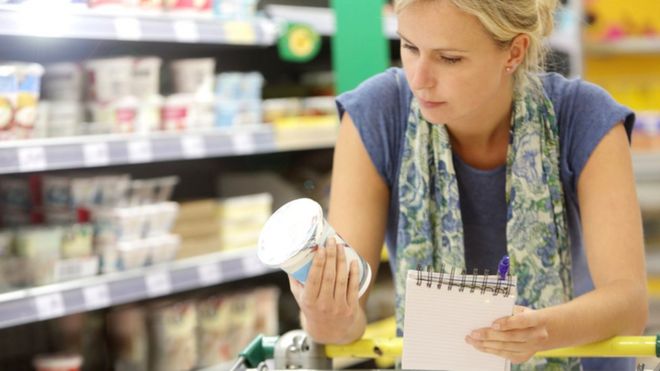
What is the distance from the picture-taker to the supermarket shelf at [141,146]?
112 inches

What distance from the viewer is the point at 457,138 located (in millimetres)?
1843

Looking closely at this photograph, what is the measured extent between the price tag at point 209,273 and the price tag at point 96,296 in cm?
42

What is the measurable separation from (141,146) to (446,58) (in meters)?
1.82

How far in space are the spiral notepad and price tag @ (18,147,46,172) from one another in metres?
1.68

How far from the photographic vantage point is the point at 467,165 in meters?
1.84

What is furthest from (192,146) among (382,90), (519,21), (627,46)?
(627,46)

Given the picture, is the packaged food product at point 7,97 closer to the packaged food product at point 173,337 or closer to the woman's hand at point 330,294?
the packaged food product at point 173,337

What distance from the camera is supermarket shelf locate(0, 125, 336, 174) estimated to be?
2838 mm

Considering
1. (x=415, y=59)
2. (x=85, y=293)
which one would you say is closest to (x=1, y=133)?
(x=85, y=293)

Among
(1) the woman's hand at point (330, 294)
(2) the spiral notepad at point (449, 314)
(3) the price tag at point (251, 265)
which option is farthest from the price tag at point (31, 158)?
(2) the spiral notepad at point (449, 314)

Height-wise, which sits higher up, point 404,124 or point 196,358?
point 404,124

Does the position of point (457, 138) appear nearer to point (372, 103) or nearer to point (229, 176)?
point (372, 103)

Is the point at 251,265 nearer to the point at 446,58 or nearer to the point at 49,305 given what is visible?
the point at 49,305

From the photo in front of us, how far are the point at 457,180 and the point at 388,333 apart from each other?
227 centimetres
